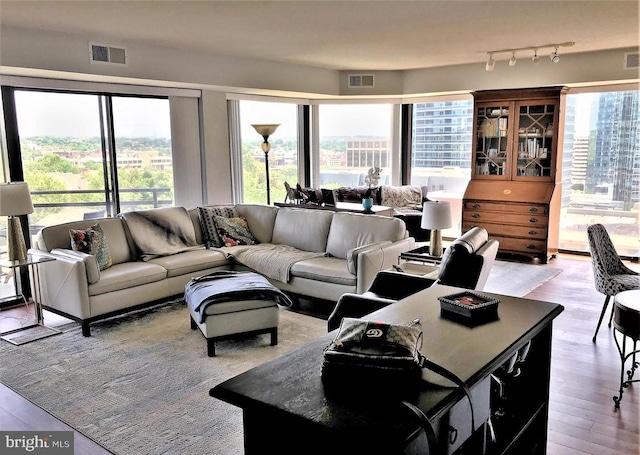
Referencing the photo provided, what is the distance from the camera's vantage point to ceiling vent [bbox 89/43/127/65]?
16.6 ft

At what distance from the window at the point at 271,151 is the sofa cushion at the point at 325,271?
2.62m

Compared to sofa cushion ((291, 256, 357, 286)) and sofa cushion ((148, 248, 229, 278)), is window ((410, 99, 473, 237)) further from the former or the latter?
sofa cushion ((148, 248, 229, 278))

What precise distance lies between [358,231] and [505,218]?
2737mm

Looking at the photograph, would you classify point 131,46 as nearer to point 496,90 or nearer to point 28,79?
point 28,79

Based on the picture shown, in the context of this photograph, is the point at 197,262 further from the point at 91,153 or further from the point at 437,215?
the point at 437,215

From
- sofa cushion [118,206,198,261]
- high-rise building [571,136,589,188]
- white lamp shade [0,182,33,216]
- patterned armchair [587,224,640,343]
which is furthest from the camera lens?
high-rise building [571,136,589,188]

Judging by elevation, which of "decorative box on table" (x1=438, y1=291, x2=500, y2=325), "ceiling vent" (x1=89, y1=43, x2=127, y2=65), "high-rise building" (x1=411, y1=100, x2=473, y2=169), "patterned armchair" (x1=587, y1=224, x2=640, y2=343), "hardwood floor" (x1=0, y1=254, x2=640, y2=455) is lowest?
"hardwood floor" (x1=0, y1=254, x2=640, y2=455)

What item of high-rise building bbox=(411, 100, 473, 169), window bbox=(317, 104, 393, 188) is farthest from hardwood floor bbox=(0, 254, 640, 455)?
window bbox=(317, 104, 393, 188)

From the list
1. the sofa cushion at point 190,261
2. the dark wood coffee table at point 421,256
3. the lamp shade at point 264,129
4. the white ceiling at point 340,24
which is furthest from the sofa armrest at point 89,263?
the lamp shade at point 264,129

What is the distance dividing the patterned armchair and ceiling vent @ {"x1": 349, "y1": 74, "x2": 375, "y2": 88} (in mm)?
4272

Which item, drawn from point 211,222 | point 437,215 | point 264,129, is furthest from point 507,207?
point 211,222

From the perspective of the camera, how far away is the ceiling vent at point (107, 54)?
507 centimetres

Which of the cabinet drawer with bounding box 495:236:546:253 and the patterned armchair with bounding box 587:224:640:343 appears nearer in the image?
the patterned armchair with bounding box 587:224:640:343

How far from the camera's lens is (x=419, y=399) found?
1370 mm
